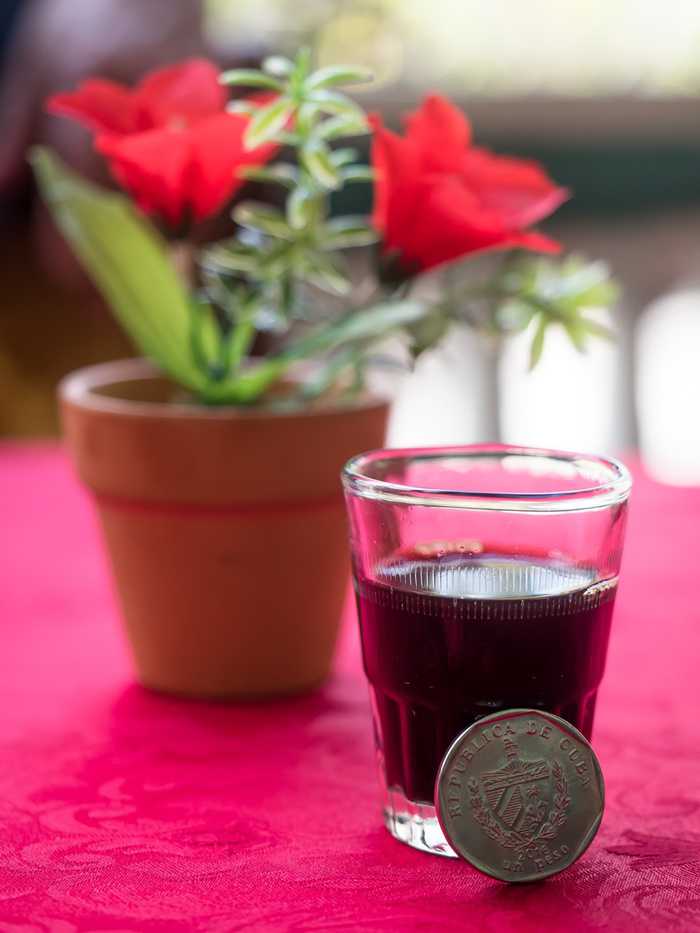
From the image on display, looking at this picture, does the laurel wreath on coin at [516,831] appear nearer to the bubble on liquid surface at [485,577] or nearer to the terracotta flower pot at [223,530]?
the bubble on liquid surface at [485,577]

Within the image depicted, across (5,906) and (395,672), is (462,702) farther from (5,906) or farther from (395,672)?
(5,906)


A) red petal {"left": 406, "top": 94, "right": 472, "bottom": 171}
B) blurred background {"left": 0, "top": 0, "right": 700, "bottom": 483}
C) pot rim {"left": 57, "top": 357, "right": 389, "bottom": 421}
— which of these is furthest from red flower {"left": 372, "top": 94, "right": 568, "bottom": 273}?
blurred background {"left": 0, "top": 0, "right": 700, "bottom": 483}

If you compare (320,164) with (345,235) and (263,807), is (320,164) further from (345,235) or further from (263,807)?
(263,807)

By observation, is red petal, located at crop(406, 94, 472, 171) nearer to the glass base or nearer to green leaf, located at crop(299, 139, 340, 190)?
green leaf, located at crop(299, 139, 340, 190)

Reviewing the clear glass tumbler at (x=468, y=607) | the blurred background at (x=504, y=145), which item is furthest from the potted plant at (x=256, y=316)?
the blurred background at (x=504, y=145)

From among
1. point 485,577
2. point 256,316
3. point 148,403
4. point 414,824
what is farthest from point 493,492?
point 148,403

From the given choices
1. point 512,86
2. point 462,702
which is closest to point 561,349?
point 512,86

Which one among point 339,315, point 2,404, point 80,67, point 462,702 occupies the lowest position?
point 2,404
